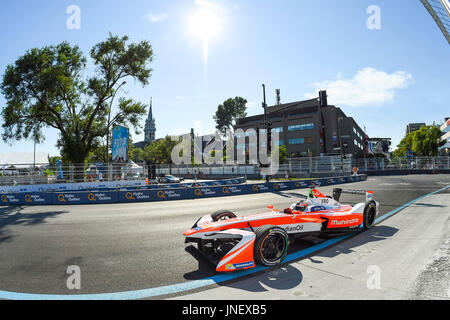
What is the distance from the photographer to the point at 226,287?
134 inches

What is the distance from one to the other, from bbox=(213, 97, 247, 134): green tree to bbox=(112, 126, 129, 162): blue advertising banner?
2111 inches

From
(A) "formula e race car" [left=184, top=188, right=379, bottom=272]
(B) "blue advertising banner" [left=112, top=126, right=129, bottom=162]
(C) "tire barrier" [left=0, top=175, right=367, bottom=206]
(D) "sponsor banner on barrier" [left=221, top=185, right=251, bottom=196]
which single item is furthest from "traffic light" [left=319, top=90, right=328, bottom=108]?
(B) "blue advertising banner" [left=112, top=126, right=129, bottom=162]

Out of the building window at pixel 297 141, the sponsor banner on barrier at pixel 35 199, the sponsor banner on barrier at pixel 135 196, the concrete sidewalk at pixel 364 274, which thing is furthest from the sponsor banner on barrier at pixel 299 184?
the building window at pixel 297 141

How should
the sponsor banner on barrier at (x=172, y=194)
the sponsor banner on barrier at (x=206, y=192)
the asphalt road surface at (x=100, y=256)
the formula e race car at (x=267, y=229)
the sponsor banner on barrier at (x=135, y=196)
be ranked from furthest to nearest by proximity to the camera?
1. the sponsor banner on barrier at (x=206, y=192)
2. the sponsor banner on barrier at (x=172, y=194)
3. the sponsor banner on barrier at (x=135, y=196)
4. the formula e race car at (x=267, y=229)
5. the asphalt road surface at (x=100, y=256)

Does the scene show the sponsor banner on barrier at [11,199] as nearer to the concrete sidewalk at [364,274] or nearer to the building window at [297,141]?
the concrete sidewalk at [364,274]

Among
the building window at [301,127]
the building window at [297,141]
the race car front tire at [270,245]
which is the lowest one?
the race car front tire at [270,245]

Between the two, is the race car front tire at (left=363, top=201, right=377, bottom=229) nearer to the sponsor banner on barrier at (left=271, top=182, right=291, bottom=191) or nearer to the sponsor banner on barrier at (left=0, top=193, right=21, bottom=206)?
the sponsor banner on barrier at (left=271, top=182, right=291, bottom=191)

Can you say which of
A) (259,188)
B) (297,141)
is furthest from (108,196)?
(297,141)

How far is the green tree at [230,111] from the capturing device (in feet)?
245

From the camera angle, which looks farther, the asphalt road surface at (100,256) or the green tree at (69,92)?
the green tree at (69,92)

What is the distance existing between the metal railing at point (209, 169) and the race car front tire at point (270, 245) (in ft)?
68.2

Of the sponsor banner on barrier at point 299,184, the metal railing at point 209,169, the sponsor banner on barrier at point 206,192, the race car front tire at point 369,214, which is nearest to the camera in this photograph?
the race car front tire at point 369,214

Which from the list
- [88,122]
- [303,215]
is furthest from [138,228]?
[88,122]
